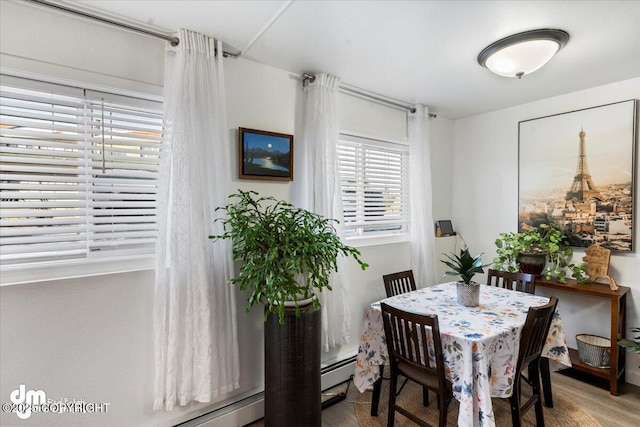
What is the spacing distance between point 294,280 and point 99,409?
126 centimetres

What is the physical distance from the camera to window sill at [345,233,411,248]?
9.51ft

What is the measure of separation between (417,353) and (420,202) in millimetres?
1834

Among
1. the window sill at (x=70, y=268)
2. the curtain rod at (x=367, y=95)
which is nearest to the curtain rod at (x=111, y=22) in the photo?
the curtain rod at (x=367, y=95)

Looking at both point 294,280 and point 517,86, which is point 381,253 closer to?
point 294,280

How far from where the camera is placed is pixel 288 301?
1894 mm

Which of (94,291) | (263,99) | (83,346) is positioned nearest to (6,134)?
(94,291)

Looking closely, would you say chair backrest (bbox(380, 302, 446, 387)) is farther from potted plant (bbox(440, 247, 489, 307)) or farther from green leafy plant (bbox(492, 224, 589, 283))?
green leafy plant (bbox(492, 224, 589, 283))

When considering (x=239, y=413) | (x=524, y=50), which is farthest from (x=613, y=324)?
(x=239, y=413)

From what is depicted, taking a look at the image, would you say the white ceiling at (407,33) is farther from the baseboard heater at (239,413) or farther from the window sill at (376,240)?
the baseboard heater at (239,413)

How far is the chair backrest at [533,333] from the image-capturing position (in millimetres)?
1684

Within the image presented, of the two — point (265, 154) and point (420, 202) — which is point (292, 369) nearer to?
point (265, 154)

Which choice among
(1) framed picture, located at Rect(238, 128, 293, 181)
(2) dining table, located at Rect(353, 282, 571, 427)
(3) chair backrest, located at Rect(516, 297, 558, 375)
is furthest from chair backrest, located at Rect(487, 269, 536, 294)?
(1) framed picture, located at Rect(238, 128, 293, 181)

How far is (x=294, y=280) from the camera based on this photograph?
1.82m

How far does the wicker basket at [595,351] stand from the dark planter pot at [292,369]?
2.26m
